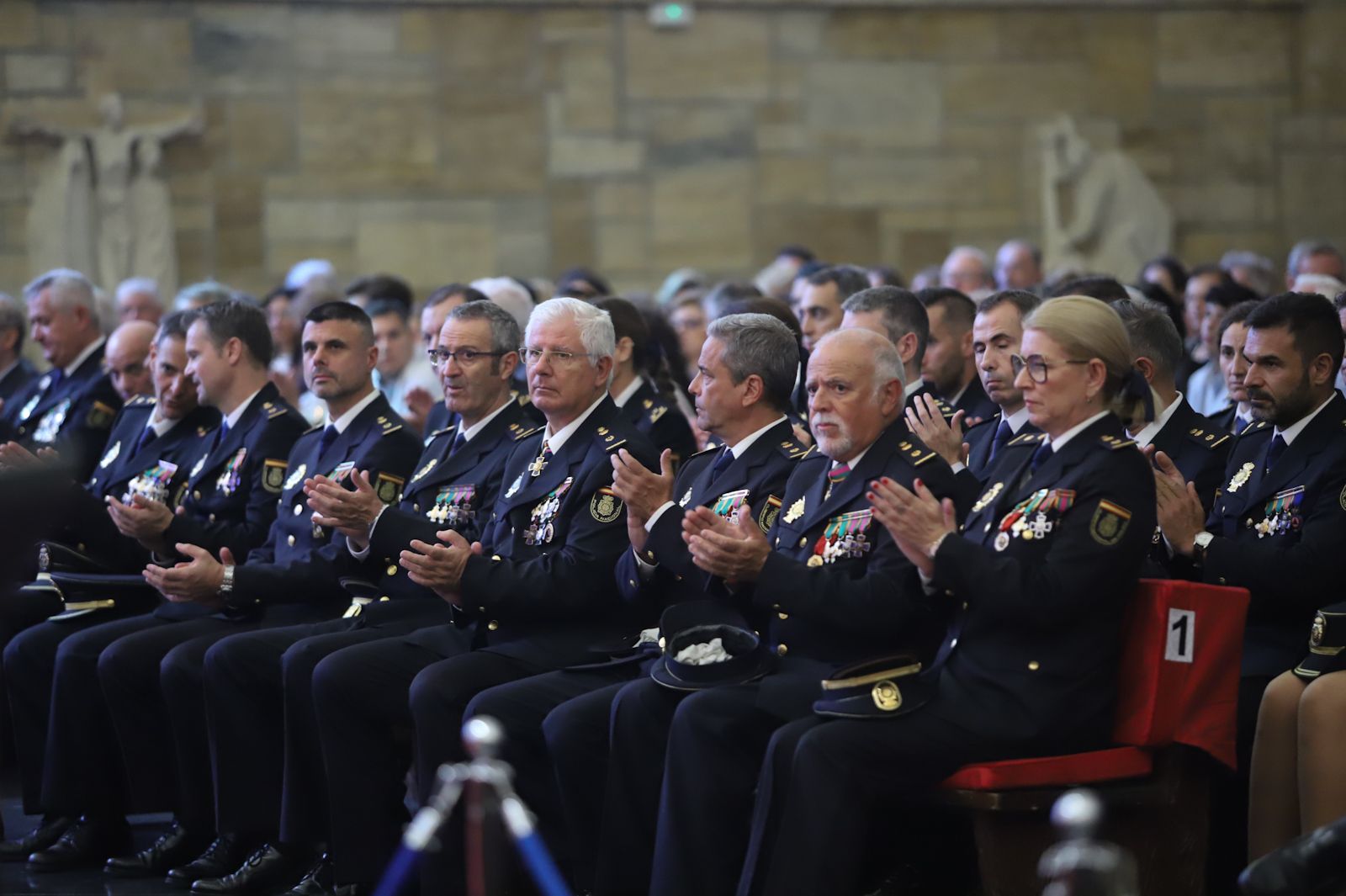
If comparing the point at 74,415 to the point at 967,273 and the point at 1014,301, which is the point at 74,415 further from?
the point at 967,273

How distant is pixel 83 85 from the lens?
1248 cm

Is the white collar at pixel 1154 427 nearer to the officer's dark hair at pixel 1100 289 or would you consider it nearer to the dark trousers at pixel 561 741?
the officer's dark hair at pixel 1100 289

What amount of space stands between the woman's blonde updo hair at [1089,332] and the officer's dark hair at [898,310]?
154 centimetres

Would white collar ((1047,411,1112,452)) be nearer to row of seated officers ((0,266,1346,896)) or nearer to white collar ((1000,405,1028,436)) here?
row of seated officers ((0,266,1346,896))

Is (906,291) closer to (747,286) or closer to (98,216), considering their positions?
(747,286)

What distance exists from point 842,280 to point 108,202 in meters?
7.25

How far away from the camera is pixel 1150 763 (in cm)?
411

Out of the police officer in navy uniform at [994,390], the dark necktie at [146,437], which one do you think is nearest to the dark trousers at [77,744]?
the dark necktie at [146,437]

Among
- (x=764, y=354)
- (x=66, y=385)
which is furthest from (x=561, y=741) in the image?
(x=66, y=385)

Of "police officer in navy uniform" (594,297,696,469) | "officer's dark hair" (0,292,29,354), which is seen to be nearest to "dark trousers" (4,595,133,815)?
"police officer in navy uniform" (594,297,696,469)

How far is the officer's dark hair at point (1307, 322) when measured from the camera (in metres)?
4.83

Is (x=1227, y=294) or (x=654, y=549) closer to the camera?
(x=654, y=549)

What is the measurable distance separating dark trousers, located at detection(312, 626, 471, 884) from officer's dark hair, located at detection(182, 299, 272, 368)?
5.03ft

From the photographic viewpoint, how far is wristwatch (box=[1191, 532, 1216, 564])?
4.60m
